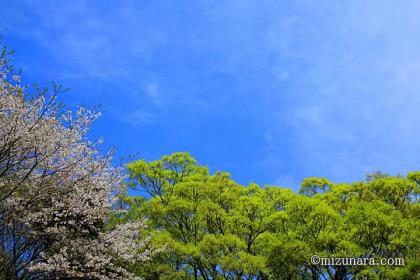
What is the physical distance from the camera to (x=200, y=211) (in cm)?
2977

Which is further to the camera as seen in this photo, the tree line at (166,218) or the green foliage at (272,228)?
the green foliage at (272,228)

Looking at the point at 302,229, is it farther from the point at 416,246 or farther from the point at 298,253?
the point at 416,246

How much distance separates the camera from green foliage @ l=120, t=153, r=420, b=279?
26578mm

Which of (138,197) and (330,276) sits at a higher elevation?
(138,197)

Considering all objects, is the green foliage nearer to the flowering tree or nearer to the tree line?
the tree line

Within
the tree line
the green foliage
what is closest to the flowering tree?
the tree line

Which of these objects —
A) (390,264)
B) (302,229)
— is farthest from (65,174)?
(390,264)

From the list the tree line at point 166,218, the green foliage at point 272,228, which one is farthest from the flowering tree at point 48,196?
the green foliage at point 272,228

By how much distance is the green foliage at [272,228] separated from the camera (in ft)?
87.2

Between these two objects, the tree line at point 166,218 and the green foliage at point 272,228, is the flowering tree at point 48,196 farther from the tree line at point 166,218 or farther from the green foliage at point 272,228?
the green foliage at point 272,228

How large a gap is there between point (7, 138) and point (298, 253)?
1795 centimetres

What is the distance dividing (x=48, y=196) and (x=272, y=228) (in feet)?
56.9

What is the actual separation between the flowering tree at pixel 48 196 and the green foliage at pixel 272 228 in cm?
883

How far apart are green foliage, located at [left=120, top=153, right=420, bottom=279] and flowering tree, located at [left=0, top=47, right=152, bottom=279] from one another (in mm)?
8834
